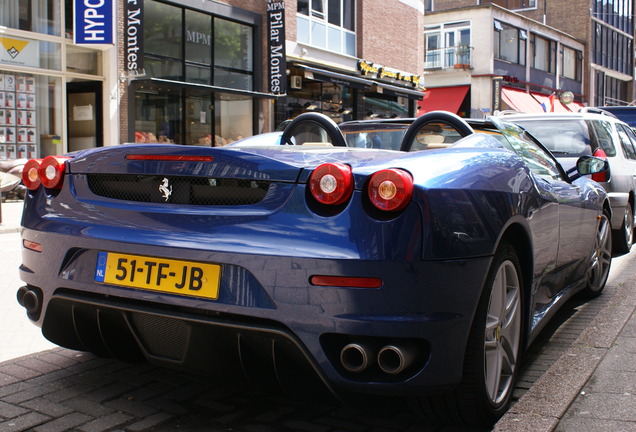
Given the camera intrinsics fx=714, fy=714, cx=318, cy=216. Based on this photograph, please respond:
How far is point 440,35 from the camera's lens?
37.5 metres

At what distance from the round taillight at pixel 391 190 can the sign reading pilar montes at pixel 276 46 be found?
59.6 ft

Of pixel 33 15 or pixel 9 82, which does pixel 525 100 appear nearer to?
pixel 33 15

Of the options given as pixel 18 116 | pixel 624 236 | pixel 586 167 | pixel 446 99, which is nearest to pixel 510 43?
pixel 446 99

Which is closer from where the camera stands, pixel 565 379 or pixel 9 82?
pixel 565 379

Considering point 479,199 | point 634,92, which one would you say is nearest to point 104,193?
point 479,199

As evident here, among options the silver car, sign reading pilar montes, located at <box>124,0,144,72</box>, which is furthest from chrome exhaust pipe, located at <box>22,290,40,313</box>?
sign reading pilar montes, located at <box>124,0,144,72</box>

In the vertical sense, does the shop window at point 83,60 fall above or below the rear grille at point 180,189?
above

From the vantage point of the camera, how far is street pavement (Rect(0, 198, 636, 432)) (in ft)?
9.37

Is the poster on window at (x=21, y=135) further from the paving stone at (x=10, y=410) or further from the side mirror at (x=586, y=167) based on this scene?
the paving stone at (x=10, y=410)

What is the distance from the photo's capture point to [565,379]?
11.1 ft

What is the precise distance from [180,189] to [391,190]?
844mm

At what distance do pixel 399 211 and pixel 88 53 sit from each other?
15112mm

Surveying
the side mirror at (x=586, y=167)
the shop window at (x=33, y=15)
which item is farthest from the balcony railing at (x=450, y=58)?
the side mirror at (x=586, y=167)

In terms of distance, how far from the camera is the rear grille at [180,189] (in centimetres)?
264
